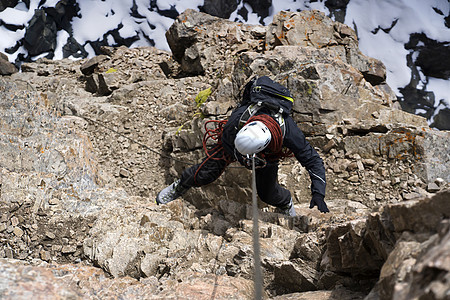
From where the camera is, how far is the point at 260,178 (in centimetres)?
395

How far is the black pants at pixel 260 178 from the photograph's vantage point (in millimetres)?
3906

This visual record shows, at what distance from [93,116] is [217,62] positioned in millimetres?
3395

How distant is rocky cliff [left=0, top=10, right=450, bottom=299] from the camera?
1.76 m

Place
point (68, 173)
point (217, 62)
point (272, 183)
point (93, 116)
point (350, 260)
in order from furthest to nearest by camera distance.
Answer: point (217, 62), point (93, 116), point (68, 173), point (272, 183), point (350, 260)

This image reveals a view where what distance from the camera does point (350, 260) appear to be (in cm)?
201

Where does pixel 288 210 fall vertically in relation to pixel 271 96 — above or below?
below

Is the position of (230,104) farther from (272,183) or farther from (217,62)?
(217,62)

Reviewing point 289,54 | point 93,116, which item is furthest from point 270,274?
point 93,116

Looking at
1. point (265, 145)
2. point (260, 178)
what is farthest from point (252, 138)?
point (260, 178)

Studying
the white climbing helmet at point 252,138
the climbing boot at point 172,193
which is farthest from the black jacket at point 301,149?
the climbing boot at point 172,193

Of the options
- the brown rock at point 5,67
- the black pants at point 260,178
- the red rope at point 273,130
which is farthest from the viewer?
the brown rock at point 5,67

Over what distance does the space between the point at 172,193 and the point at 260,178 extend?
1254 mm

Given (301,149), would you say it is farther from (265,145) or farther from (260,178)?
(260,178)

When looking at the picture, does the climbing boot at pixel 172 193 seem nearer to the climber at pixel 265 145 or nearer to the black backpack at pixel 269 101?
the climber at pixel 265 145
